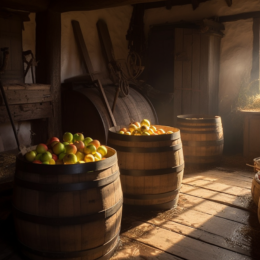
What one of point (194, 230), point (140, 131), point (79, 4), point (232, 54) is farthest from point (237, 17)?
point (194, 230)

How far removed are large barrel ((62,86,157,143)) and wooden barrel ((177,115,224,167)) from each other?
3.23 feet

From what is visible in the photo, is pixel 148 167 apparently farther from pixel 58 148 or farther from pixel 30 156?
pixel 30 156

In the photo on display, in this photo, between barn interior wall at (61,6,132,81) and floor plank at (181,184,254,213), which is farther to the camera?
barn interior wall at (61,6,132,81)

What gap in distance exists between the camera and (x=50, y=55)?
202 inches

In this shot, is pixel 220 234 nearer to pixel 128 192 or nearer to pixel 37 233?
pixel 128 192

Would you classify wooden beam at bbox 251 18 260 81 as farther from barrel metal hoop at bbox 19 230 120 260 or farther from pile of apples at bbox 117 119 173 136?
barrel metal hoop at bbox 19 230 120 260

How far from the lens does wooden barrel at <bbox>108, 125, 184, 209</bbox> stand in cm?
333

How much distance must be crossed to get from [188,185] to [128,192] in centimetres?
131

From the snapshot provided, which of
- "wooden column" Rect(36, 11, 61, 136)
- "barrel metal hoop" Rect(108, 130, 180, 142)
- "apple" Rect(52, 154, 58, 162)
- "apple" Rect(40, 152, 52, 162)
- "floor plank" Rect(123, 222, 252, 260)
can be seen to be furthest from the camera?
"wooden column" Rect(36, 11, 61, 136)

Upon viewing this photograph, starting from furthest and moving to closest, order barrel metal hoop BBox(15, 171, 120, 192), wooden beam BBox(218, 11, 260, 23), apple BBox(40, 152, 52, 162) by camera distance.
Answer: wooden beam BBox(218, 11, 260, 23) → apple BBox(40, 152, 52, 162) → barrel metal hoop BBox(15, 171, 120, 192)

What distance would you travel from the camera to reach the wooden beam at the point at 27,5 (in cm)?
440

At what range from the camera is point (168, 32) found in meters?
7.41

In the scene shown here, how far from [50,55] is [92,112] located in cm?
109

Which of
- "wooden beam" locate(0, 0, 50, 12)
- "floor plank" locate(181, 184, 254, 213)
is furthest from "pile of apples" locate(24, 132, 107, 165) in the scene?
"wooden beam" locate(0, 0, 50, 12)
